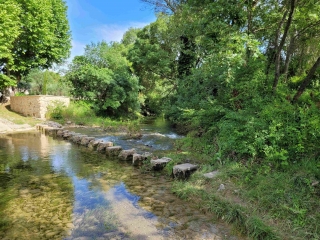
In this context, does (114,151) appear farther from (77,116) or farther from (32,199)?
(77,116)

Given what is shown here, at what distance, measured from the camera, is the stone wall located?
1421 centimetres

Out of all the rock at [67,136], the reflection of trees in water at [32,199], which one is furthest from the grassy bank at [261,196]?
the rock at [67,136]

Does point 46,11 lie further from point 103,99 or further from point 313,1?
point 313,1

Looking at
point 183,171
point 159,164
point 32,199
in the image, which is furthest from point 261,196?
point 32,199

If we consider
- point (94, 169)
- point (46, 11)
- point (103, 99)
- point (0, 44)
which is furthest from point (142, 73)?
point (94, 169)

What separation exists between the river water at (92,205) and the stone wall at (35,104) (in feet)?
31.6

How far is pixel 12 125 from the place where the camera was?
38.0ft

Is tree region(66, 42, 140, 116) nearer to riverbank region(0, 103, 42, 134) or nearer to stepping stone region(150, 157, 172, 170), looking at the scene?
riverbank region(0, 103, 42, 134)

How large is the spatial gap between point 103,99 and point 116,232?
15322 mm

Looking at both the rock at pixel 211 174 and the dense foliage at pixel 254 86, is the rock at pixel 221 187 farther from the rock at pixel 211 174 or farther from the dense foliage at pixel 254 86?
the dense foliage at pixel 254 86

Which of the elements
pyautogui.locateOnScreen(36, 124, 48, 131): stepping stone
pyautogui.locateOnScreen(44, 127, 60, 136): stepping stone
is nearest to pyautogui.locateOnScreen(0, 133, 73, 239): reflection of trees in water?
Result: pyautogui.locateOnScreen(44, 127, 60, 136): stepping stone

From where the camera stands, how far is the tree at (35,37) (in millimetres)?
14258

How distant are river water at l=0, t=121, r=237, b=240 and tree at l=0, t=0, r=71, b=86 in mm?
11263

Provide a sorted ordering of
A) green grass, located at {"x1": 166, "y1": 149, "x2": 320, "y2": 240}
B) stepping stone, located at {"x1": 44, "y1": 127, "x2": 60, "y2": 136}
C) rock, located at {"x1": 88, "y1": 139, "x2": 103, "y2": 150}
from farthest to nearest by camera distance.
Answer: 1. stepping stone, located at {"x1": 44, "y1": 127, "x2": 60, "y2": 136}
2. rock, located at {"x1": 88, "y1": 139, "x2": 103, "y2": 150}
3. green grass, located at {"x1": 166, "y1": 149, "x2": 320, "y2": 240}
